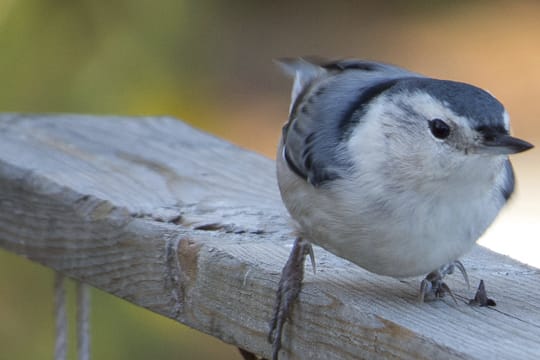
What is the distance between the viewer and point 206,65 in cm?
450

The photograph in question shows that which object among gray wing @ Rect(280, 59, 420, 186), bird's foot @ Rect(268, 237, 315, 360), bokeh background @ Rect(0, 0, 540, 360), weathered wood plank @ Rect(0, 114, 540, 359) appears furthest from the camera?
bokeh background @ Rect(0, 0, 540, 360)

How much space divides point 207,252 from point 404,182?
0.28m

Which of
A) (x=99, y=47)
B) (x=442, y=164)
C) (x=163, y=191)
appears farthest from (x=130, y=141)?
(x=99, y=47)

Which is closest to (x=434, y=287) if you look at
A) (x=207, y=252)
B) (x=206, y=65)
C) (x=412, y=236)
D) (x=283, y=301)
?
(x=412, y=236)

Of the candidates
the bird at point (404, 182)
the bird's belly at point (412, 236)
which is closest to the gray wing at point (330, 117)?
the bird at point (404, 182)

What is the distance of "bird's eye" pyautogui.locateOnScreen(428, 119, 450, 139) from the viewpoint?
1530 mm

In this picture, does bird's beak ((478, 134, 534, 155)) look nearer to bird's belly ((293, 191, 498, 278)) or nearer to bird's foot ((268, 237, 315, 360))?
bird's belly ((293, 191, 498, 278))

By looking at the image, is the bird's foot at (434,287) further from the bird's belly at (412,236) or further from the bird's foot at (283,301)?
the bird's foot at (283,301)

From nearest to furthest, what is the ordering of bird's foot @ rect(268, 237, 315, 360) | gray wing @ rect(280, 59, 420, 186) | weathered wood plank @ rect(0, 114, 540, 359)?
weathered wood plank @ rect(0, 114, 540, 359) → bird's foot @ rect(268, 237, 315, 360) → gray wing @ rect(280, 59, 420, 186)

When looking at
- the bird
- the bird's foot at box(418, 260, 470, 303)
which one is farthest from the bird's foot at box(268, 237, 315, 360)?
the bird's foot at box(418, 260, 470, 303)

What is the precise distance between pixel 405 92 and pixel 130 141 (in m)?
0.78

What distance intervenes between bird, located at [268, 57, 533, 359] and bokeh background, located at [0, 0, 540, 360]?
9.0 inches

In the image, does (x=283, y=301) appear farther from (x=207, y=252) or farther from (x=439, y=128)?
(x=439, y=128)

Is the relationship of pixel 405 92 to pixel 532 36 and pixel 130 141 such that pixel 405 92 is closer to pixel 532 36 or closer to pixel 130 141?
pixel 130 141
